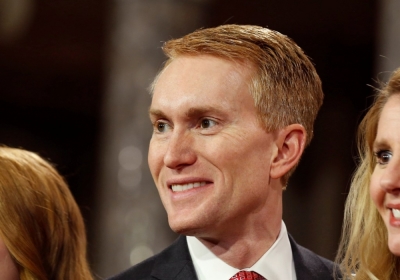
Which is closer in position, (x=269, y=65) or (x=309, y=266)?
(x=269, y=65)

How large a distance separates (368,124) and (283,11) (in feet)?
14.1

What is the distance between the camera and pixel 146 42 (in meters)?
5.38

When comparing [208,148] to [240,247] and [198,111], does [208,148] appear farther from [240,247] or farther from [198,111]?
[240,247]

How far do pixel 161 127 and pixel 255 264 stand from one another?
22.3 inches

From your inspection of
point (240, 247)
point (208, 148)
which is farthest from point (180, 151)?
point (240, 247)

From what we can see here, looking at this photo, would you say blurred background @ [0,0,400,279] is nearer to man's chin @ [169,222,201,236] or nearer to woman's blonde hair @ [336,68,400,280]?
woman's blonde hair @ [336,68,400,280]

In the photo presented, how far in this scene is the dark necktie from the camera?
104 inches

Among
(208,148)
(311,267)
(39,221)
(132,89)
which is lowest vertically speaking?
(132,89)

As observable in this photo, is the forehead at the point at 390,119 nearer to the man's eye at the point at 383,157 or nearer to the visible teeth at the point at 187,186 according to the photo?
the man's eye at the point at 383,157

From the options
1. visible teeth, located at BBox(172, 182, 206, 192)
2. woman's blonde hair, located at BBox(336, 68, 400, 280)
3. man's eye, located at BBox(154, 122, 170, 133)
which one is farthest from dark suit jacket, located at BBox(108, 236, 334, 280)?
man's eye, located at BBox(154, 122, 170, 133)

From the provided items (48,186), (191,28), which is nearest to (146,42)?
(191,28)

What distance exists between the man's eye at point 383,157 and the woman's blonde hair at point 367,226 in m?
0.14

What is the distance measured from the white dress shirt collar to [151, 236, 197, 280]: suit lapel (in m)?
0.03

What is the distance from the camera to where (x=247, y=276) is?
265 cm
